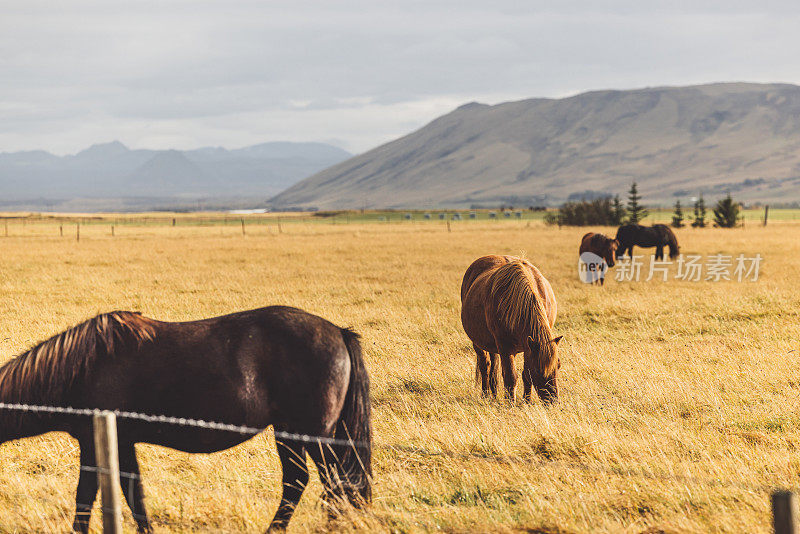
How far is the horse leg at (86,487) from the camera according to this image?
461 cm

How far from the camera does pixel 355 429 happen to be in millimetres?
4816

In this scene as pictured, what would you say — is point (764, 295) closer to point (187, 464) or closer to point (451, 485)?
point (451, 485)

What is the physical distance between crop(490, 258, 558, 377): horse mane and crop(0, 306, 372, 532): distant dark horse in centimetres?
308

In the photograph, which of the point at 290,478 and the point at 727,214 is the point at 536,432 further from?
the point at 727,214

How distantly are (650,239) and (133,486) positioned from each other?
2581 cm

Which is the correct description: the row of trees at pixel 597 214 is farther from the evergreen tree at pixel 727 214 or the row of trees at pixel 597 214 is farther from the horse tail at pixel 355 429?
the horse tail at pixel 355 429

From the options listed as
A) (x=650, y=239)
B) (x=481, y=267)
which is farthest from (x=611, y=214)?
(x=481, y=267)

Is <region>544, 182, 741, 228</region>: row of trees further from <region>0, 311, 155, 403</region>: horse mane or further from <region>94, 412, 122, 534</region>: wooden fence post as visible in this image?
<region>94, 412, 122, 534</region>: wooden fence post

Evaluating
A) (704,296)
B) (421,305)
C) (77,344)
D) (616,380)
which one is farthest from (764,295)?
(77,344)

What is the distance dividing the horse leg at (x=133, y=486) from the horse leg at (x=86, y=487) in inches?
7.7

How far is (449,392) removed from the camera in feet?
29.8

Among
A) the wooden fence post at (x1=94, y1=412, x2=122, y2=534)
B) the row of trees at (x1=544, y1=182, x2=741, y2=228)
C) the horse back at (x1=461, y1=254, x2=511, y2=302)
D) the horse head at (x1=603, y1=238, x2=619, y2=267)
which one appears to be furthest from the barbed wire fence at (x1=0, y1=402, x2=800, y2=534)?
the row of trees at (x1=544, y1=182, x2=741, y2=228)

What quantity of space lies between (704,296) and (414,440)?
505 inches

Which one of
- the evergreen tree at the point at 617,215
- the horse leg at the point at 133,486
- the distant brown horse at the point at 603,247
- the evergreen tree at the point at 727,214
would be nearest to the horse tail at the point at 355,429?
the horse leg at the point at 133,486
